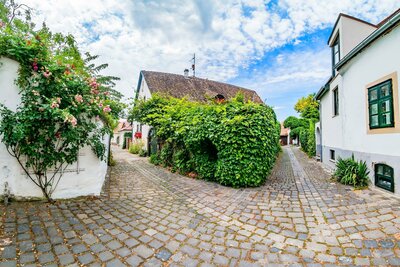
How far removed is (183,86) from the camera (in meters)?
20.5

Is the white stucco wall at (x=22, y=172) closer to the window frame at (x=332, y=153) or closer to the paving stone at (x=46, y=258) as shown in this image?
the paving stone at (x=46, y=258)

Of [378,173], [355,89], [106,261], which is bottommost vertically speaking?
[106,261]

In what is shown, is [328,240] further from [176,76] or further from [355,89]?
[176,76]

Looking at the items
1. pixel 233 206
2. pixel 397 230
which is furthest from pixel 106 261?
pixel 397 230

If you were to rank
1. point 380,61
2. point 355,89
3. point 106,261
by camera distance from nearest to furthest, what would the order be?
point 106,261 → point 380,61 → point 355,89

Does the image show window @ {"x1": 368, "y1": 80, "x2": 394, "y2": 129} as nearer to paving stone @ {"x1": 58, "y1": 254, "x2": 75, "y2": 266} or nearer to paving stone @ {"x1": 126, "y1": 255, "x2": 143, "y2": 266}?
paving stone @ {"x1": 126, "y1": 255, "x2": 143, "y2": 266}

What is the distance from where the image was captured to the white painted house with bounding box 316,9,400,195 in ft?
17.0

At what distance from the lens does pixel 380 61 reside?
565 cm

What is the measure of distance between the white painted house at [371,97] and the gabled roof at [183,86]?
962 centimetres

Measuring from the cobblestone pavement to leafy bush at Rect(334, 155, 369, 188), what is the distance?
31.7 inches

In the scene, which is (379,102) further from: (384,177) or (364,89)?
(384,177)

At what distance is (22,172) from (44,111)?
1447 millimetres

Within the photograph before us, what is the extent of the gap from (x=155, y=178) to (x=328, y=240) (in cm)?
579

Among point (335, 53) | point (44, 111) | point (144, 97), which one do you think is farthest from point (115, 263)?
point (144, 97)
